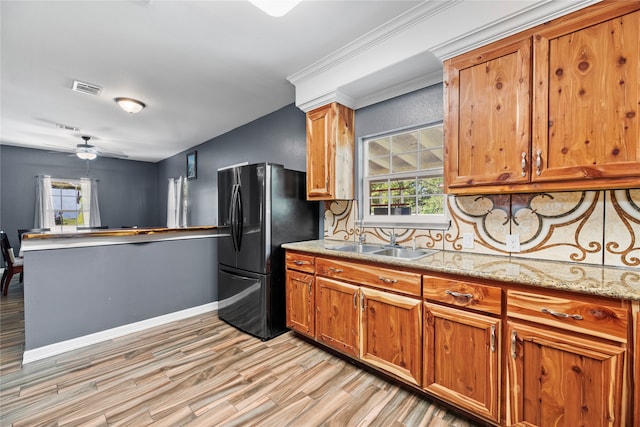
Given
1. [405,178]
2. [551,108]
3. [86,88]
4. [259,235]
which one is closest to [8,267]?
[86,88]

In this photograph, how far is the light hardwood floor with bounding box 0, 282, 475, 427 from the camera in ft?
5.48

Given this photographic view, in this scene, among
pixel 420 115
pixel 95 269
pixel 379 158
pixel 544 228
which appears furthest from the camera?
pixel 379 158

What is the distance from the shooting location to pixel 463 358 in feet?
5.16

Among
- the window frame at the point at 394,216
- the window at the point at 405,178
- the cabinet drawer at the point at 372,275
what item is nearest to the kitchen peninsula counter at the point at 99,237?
the cabinet drawer at the point at 372,275

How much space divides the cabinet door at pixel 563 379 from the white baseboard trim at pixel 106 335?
315 centimetres

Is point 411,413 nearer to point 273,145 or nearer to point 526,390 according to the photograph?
point 526,390

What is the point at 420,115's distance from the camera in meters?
2.41

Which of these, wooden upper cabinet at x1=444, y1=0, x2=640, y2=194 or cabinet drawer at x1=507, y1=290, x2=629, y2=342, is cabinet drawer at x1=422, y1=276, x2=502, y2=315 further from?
wooden upper cabinet at x1=444, y1=0, x2=640, y2=194

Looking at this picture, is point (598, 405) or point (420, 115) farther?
point (420, 115)

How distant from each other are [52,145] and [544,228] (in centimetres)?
806

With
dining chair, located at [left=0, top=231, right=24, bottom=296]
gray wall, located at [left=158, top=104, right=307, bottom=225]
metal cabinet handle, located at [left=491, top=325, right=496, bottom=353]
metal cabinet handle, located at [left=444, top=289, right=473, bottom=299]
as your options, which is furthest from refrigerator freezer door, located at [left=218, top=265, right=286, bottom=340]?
dining chair, located at [left=0, top=231, right=24, bottom=296]

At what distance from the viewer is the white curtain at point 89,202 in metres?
6.42

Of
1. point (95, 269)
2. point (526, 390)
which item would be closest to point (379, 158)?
point (526, 390)

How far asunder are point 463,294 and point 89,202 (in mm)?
8002
